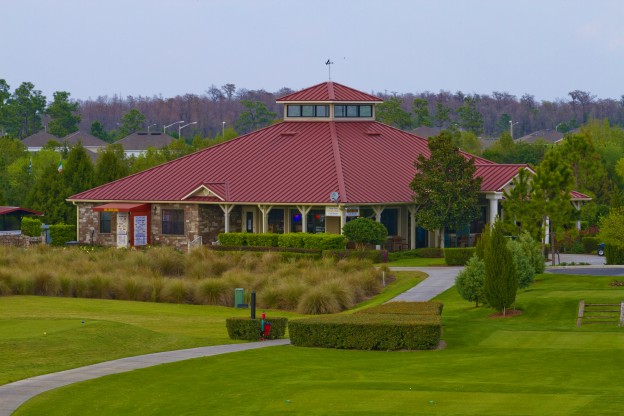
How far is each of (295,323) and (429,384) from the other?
330 inches

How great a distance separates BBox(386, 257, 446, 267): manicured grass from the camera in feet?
209

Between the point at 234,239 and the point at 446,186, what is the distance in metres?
11.6

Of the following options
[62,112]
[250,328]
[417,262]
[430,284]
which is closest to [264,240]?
[417,262]

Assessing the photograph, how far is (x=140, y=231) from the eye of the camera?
73625 mm

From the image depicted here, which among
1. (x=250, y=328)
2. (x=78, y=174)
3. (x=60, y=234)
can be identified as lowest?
(x=250, y=328)

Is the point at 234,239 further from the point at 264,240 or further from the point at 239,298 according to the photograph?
the point at 239,298

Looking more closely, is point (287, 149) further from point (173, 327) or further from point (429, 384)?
point (429, 384)

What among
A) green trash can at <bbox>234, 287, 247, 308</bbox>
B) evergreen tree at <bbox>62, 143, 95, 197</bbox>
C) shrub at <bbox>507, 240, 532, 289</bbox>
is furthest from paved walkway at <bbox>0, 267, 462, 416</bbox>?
evergreen tree at <bbox>62, 143, 95, 197</bbox>

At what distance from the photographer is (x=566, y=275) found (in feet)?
172

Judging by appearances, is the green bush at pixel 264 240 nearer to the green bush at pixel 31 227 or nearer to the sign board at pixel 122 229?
the sign board at pixel 122 229

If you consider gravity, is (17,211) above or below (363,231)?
above

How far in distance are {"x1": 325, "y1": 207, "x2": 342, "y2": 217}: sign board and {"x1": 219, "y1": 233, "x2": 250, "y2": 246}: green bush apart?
4433 mm

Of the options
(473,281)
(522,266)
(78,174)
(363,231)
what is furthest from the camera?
(78,174)

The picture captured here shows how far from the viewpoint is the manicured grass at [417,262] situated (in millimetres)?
63688
